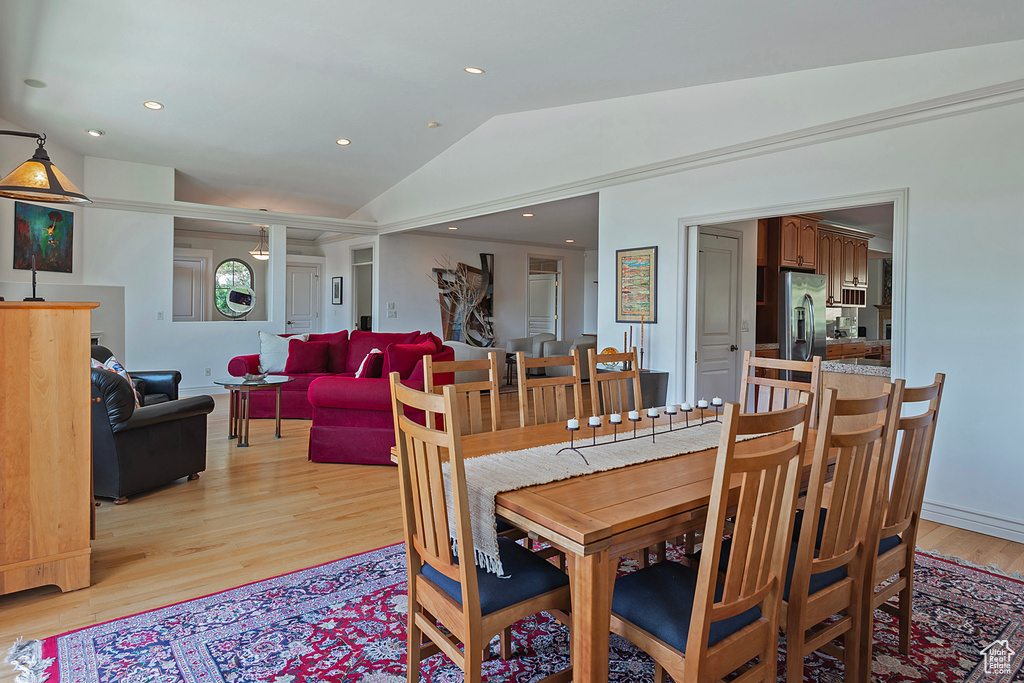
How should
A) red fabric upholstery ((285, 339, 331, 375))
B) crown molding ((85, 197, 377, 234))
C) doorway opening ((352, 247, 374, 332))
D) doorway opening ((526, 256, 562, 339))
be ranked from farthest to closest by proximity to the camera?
doorway opening ((526, 256, 562, 339)) < doorway opening ((352, 247, 374, 332)) < crown molding ((85, 197, 377, 234)) < red fabric upholstery ((285, 339, 331, 375))

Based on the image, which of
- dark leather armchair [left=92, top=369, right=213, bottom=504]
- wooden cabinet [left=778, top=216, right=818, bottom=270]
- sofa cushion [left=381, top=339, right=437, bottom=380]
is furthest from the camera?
wooden cabinet [left=778, top=216, right=818, bottom=270]

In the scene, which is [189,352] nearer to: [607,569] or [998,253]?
[607,569]

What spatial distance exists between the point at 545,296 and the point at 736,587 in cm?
985

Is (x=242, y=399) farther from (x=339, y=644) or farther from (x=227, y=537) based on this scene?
(x=339, y=644)

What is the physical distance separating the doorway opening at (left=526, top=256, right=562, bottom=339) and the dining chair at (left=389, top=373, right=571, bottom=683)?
923 centimetres

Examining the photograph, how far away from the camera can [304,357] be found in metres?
6.53

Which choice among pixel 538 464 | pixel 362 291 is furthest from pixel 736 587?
pixel 362 291

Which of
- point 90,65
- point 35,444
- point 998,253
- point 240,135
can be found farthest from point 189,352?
point 998,253

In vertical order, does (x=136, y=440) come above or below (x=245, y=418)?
above

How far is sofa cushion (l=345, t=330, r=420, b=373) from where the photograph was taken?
261 inches

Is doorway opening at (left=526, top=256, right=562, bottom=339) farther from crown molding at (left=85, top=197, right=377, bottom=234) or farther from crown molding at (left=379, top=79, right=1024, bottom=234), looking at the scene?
crown molding at (left=379, top=79, right=1024, bottom=234)

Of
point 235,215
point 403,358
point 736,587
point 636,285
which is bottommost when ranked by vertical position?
point 736,587

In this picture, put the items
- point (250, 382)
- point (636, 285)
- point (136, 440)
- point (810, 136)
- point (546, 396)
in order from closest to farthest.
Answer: point (546, 396), point (136, 440), point (810, 136), point (250, 382), point (636, 285)

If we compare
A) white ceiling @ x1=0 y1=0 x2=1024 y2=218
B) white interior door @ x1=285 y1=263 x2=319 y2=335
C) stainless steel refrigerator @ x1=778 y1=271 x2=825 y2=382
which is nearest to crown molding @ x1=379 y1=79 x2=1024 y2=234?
white ceiling @ x1=0 y1=0 x2=1024 y2=218
